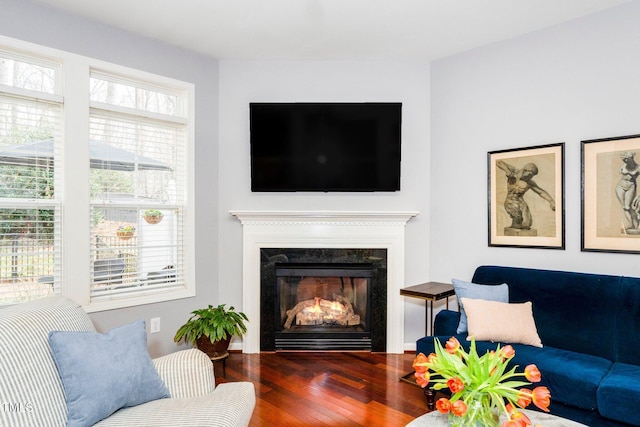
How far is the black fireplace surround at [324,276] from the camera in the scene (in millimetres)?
3641

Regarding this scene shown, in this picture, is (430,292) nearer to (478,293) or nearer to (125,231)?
(478,293)

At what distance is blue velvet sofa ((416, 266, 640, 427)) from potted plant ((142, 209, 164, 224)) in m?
2.31

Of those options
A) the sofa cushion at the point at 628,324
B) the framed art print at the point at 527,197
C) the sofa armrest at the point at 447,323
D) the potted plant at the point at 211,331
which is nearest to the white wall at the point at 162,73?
the potted plant at the point at 211,331

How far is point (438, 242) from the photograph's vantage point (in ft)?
12.0

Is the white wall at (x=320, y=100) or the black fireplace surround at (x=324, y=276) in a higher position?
the white wall at (x=320, y=100)

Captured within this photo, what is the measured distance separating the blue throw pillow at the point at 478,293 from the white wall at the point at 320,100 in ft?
2.77

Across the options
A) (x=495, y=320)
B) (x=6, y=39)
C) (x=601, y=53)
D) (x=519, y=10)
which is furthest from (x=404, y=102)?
(x=6, y=39)

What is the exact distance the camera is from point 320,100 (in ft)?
12.0

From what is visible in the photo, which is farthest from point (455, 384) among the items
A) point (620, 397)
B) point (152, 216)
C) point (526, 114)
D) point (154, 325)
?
point (152, 216)

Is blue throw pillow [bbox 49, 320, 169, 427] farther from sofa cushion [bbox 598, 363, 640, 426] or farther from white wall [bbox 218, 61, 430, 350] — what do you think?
sofa cushion [bbox 598, 363, 640, 426]

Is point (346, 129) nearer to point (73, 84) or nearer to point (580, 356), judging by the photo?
point (73, 84)

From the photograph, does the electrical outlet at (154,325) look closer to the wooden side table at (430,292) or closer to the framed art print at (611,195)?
the wooden side table at (430,292)

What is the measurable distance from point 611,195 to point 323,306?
2.47 metres

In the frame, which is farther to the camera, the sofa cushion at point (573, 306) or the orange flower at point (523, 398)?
the sofa cushion at point (573, 306)
